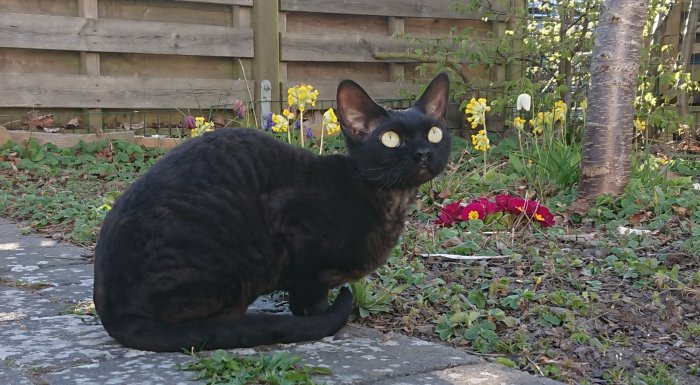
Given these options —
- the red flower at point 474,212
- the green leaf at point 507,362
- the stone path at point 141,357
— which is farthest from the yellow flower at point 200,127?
the green leaf at point 507,362

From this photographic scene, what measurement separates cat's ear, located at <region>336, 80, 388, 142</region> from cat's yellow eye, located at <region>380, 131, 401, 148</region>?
0.21 ft

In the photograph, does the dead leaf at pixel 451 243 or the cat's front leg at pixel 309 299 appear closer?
the cat's front leg at pixel 309 299

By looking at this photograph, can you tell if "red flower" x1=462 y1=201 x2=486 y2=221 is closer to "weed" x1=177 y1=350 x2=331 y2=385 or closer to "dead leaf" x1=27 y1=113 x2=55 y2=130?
"weed" x1=177 y1=350 x2=331 y2=385

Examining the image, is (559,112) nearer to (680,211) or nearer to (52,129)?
(680,211)

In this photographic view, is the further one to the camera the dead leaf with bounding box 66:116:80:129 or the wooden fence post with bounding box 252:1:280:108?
the wooden fence post with bounding box 252:1:280:108

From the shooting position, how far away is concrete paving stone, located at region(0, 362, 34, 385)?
74.6 inches

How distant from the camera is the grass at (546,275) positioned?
7.61ft

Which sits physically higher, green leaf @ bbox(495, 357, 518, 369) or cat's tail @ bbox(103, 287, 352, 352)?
cat's tail @ bbox(103, 287, 352, 352)

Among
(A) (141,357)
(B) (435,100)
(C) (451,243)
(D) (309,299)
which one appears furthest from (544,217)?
(A) (141,357)

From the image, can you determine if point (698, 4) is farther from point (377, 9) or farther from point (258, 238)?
point (258, 238)

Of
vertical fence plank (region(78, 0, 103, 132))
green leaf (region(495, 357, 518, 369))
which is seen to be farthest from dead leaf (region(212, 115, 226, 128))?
green leaf (region(495, 357, 518, 369))

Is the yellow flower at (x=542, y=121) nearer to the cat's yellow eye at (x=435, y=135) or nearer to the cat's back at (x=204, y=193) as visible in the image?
the cat's yellow eye at (x=435, y=135)

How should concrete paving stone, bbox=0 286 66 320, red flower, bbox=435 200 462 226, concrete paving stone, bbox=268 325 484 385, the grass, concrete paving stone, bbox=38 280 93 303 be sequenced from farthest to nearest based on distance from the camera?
red flower, bbox=435 200 462 226, concrete paving stone, bbox=38 280 93 303, concrete paving stone, bbox=0 286 66 320, the grass, concrete paving stone, bbox=268 325 484 385

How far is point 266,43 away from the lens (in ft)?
25.1
